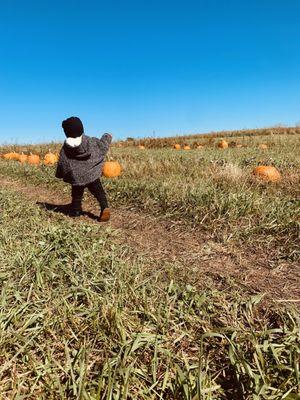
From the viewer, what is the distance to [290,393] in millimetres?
1613

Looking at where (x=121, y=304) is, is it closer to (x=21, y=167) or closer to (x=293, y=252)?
(x=293, y=252)

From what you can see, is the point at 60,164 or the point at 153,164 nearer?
the point at 60,164

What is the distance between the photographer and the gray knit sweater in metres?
4.84

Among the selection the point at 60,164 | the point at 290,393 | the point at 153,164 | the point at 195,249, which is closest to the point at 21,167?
the point at 153,164

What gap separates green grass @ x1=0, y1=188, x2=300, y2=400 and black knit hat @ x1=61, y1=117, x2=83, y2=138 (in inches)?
85.4

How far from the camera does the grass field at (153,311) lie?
1754 millimetres

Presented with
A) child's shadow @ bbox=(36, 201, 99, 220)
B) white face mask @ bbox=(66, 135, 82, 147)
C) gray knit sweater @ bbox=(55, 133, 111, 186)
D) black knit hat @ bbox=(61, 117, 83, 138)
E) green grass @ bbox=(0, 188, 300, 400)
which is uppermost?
black knit hat @ bbox=(61, 117, 83, 138)

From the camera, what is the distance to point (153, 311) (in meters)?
2.28

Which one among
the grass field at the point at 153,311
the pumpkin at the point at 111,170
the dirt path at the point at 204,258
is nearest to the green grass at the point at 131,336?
the grass field at the point at 153,311

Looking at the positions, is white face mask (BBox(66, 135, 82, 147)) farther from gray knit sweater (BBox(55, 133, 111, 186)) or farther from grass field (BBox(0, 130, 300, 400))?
grass field (BBox(0, 130, 300, 400))

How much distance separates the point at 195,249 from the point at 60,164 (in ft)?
8.23

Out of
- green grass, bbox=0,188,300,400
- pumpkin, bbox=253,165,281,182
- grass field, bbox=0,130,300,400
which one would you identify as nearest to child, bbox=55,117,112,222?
grass field, bbox=0,130,300,400

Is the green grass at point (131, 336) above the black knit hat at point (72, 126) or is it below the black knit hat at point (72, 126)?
below

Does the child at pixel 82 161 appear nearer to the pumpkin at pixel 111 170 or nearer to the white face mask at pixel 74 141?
the white face mask at pixel 74 141
